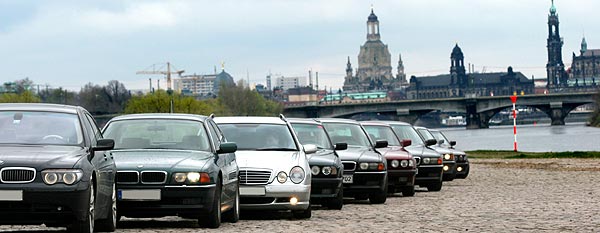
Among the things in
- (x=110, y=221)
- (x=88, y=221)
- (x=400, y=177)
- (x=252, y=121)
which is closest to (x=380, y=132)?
(x=400, y=177)

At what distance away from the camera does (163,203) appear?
1555 centimetres

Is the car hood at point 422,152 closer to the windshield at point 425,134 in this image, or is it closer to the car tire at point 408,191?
the car tire at point 408,191

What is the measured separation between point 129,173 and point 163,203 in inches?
19.4

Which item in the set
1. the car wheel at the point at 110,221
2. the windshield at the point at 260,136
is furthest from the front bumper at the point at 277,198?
the car wheel at the point at 110,221

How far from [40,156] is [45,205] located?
504 millimetres

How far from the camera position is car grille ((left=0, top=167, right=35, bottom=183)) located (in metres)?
13.0

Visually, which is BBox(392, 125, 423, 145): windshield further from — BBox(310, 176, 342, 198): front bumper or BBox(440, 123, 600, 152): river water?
BBox(440, 123, 600, 152): river water

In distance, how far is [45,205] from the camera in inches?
517

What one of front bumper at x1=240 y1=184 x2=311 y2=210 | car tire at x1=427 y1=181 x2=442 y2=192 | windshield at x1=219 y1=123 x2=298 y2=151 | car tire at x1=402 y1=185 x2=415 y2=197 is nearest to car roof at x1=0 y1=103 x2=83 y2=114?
front bumper at x1=240 y1=184 x2=311 y2=210

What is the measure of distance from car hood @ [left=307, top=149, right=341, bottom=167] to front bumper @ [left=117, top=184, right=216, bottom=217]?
4667 millimetres

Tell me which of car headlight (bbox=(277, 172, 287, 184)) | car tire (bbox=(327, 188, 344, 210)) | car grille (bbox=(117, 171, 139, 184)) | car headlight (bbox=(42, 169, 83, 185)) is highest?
car headlight (bbox=(42, 169, 83, 185))

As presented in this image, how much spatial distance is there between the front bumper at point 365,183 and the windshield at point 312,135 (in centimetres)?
76

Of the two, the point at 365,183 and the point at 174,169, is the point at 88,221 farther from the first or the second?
the point at 365,183

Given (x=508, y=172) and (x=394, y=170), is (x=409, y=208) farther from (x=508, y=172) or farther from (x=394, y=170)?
(x=508, y=172)
